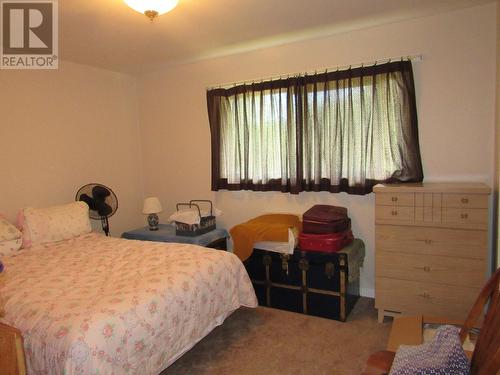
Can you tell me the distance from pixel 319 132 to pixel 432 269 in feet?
4.77

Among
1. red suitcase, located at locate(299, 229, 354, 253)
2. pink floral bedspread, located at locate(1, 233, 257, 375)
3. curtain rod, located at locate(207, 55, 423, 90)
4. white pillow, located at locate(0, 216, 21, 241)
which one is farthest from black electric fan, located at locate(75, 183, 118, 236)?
red suitcase, located at locate(299, 229, 354, 253)

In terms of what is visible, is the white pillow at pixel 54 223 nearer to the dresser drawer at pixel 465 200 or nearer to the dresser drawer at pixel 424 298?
the dresser drawer at pixel 424 298

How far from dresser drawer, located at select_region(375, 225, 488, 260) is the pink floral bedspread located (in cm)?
112

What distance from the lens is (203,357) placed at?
94.7 inches

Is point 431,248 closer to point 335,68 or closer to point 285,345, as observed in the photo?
point 285,345

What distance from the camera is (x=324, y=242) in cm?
284

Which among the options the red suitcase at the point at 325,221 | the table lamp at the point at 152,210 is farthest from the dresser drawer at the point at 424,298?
the table lamp at the point at 152,210

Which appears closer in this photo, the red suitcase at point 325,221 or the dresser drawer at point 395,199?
the dresser drawer at point 395,199

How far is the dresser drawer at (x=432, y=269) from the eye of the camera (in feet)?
7.79

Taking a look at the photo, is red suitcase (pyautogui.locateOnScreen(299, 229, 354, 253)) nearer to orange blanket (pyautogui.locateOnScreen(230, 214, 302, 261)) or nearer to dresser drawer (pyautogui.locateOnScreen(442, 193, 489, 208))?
orange blanket (pyautogui.locateOnScreen(230, 214, 302, 261))

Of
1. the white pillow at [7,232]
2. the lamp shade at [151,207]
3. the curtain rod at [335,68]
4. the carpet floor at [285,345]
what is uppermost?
the curtain rod at [335,68]

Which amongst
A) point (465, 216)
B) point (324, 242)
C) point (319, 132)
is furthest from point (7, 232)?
point (465, 216)

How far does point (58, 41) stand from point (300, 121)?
2236 mm

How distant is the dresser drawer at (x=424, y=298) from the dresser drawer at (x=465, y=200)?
1.90 feet
